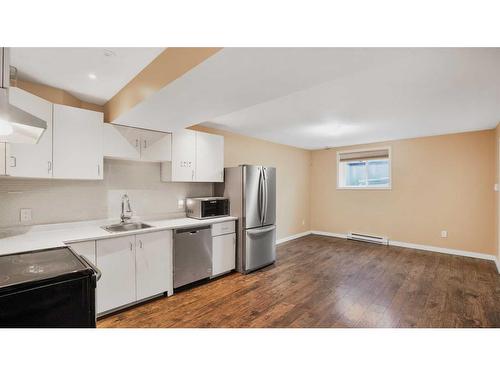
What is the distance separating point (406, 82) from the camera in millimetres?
2236

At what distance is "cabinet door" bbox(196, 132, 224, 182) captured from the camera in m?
3.42

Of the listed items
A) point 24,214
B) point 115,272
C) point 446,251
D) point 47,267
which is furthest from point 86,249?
point 446,251

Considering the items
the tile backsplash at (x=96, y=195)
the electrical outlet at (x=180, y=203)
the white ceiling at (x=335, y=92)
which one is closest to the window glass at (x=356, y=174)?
the white ceiling at (x=335, y=92)

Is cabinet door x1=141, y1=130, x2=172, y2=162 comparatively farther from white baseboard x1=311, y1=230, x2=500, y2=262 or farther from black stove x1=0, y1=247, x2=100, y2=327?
white baseboard x1=311, y1=230, x2=500, y2=262

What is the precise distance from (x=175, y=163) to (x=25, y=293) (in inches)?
88.4

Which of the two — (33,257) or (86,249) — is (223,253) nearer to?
(86,249)

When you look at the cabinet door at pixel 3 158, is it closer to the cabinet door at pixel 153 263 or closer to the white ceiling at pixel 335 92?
the white ceiling at pixel 335 92

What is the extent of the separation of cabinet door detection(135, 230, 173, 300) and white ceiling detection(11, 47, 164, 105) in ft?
5.18

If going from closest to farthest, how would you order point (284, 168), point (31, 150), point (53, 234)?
point (31, 150), point (53, 234), point (284, 168)

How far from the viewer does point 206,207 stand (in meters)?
3.36

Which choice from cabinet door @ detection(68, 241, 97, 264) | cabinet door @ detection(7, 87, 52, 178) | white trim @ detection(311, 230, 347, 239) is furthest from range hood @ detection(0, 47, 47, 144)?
white trim @ detection(311, 230, 347, 239)

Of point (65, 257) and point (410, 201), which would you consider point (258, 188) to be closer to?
point (65, 257)

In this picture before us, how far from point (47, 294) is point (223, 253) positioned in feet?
7.79

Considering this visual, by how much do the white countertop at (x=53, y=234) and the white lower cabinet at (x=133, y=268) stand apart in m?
0.09
